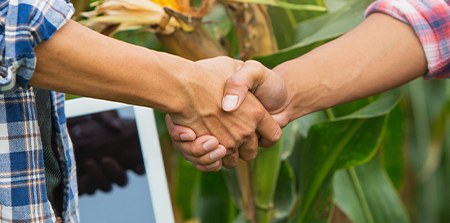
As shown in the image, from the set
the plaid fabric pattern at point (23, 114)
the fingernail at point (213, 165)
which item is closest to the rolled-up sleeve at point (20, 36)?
the plaid fabric pattern at point (23, 114)

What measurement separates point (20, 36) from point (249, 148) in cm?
37

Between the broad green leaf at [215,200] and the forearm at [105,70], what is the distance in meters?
0.35

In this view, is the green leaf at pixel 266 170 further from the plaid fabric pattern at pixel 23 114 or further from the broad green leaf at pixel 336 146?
the plaid fabric pattern at pixel 23 114

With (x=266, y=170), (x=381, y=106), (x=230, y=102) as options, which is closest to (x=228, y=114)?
(x=230, y=102)

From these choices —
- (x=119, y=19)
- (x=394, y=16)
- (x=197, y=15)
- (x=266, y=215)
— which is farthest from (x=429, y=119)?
(x=119, y=19)

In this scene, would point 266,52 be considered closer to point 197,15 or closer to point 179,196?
point 197,15

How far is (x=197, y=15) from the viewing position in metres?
0.53

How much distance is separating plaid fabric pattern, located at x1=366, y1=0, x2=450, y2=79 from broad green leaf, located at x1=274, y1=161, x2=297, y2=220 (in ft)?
0.95

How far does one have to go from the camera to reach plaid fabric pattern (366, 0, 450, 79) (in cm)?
49

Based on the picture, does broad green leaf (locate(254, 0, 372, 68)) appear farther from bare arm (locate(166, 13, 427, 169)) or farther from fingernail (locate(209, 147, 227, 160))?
fingernail (locate(209, 147, 227, 160))

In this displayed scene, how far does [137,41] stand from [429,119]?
0.73 metres

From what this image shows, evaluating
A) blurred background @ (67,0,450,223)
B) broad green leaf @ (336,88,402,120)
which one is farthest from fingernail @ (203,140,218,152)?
broad green leaf @ (336,88,402,120)

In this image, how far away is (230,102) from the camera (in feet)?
1.60

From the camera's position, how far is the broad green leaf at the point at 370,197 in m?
0.65
